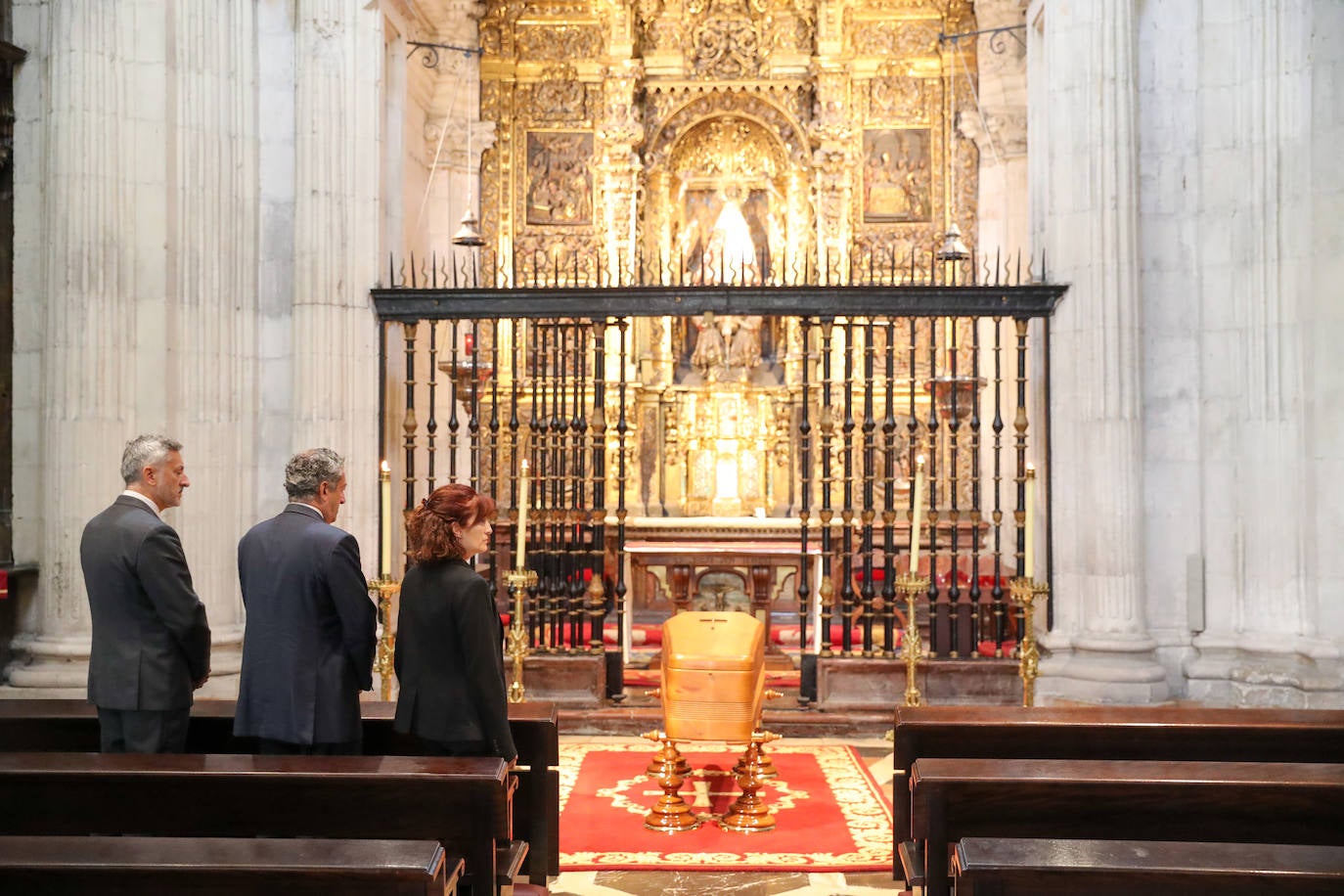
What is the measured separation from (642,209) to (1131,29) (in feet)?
20.0

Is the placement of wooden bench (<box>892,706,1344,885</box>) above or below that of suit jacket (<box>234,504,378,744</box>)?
below

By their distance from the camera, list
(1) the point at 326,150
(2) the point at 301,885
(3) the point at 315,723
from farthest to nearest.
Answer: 1. (1) the point at 326,150
2. (3) the point at 315,723
3. (2) the point at 301,885

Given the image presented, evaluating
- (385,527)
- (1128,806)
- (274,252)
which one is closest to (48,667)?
(385,527)

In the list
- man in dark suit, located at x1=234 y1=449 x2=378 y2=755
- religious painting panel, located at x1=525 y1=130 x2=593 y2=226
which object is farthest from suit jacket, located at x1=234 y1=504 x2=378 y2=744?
religious painting panel, located at x1=525 y1=130 x2=593 y2=226

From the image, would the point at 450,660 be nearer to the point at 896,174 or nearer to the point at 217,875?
the point at 217,875

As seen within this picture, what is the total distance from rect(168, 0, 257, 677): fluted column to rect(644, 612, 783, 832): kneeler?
120 inches

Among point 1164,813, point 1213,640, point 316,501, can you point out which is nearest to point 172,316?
point 316,501

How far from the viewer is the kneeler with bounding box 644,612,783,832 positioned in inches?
235

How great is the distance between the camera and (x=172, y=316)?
7516 mm

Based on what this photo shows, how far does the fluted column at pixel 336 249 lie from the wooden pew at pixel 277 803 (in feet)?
13.9

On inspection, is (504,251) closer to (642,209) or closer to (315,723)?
(642,209)

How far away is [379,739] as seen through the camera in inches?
183

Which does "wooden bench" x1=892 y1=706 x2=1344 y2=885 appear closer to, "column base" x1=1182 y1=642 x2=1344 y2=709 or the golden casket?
the golden casket

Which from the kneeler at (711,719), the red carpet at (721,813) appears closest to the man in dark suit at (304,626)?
the red carpet at (721,813)
